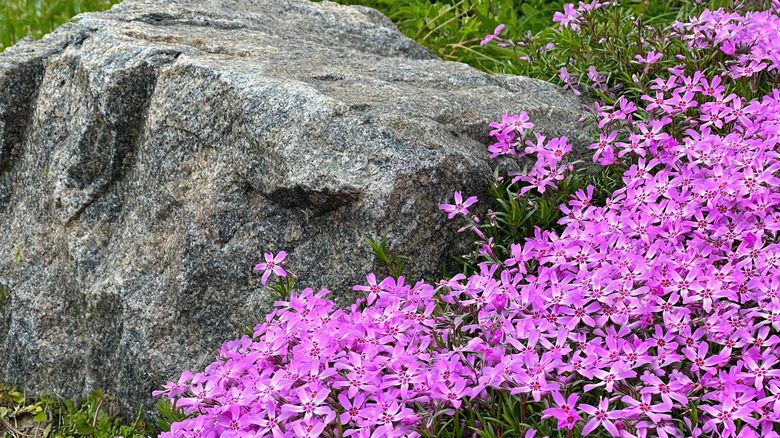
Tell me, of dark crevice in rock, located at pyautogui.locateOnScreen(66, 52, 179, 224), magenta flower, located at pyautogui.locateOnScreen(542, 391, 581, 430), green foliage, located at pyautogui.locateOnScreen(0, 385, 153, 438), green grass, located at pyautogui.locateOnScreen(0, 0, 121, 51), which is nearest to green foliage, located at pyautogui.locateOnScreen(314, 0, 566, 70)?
dark crevice in rock, located at pyautogui.locateOnScreen(66, 52, 179, 224)

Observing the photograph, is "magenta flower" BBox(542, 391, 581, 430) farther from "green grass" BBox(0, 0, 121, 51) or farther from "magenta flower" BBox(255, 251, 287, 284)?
"green grass" BBox(0, 0, 121, 51)

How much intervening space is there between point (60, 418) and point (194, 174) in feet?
4.55

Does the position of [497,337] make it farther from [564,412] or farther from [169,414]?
[169,414]

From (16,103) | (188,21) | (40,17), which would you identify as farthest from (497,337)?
(40,17)

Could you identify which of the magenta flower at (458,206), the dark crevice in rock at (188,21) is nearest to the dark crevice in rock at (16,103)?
the dark crevice in rock at (188,21)

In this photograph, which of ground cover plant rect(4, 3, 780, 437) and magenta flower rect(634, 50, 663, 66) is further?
magenta flower rect(634, 50, 663, 66)

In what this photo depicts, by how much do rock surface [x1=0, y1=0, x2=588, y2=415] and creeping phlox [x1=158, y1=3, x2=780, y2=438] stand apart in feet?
1.08

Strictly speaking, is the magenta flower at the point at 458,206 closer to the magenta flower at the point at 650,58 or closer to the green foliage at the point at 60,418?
the magenta flower at the point at 650,58

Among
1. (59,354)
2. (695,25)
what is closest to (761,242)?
(695,25)

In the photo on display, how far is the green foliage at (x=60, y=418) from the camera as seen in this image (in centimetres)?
309

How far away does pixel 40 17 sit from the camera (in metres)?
6.33

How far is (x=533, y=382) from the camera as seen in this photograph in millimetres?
2033

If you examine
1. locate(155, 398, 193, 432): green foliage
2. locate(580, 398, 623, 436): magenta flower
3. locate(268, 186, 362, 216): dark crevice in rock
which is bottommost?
locate(155, 398, 193, 432): green foliage

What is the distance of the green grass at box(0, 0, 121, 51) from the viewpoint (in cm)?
614
